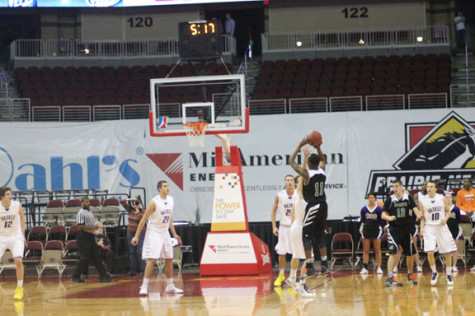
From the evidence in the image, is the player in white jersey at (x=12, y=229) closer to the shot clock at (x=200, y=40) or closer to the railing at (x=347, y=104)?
the shot clock at (x=200, y=40)

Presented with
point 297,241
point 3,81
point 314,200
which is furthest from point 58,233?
point 3,81

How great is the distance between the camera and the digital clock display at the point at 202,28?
17.4 m

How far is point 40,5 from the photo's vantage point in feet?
97.5

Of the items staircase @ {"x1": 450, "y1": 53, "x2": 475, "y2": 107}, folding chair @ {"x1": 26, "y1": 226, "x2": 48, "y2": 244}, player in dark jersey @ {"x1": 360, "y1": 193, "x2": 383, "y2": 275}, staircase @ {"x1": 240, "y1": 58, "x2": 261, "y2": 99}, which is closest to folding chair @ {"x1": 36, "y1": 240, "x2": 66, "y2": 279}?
folding chair @ {"x1": 26, "y1": 226, "x2": 48, "y2": 244}

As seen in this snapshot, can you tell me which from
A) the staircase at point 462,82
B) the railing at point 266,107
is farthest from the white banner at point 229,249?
the staircase at point 462,82

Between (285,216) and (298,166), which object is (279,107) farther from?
(298,166)

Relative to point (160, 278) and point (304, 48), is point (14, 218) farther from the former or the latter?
point (304, 48)

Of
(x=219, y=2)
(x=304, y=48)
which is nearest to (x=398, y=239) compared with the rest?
(x=304, y=48)

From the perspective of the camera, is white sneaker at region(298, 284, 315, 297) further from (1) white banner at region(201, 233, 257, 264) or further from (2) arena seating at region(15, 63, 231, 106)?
(2) arena seating at region(15, 63, 231, 106)

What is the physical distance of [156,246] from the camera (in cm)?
1256

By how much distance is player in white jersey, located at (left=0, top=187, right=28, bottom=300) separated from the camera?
12703 millimetres

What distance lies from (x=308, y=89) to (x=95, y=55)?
29.5 ft

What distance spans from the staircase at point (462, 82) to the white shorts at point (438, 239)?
34.8 feet

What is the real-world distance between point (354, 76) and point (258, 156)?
5.71 m
